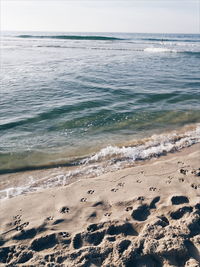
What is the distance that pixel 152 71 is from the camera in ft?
64.3

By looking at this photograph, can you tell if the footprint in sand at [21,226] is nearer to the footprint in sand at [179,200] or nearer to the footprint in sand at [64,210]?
the footprint in sand at [64,210]

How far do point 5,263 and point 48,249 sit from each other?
0.72 m

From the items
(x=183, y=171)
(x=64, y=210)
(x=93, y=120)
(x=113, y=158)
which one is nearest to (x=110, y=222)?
(x=64, y=210)

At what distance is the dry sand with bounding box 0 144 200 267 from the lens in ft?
12.4

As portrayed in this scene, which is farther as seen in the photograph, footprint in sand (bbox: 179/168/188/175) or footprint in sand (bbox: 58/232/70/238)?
footprint in sand (bbox: 179/168/188/175)

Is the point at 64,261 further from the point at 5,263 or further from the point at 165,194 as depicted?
the point at 165,194

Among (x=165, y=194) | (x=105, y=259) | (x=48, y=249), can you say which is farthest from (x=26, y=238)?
(x=165, y=194)

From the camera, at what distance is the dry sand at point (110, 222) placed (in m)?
3.79

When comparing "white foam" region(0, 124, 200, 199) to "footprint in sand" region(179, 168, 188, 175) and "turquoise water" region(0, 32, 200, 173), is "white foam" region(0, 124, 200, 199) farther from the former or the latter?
"footprint in sand" region(179, 168, 188, 175)

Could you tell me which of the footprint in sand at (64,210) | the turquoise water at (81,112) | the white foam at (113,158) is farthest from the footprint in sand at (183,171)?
the footprint in sand at (64,210)

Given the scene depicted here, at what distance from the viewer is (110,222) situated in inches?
176

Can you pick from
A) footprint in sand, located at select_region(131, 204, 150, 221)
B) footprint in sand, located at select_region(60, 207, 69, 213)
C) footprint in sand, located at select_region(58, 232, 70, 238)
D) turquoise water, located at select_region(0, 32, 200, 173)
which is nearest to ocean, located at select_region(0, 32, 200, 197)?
turquoise water, located at select_region(0, 32, 200, 173)

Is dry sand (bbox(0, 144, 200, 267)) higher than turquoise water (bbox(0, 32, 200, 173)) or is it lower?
lower

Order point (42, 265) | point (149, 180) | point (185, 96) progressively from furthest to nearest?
1. point (185, 96)
2. point (149, 180)
3. point (42, 265)
